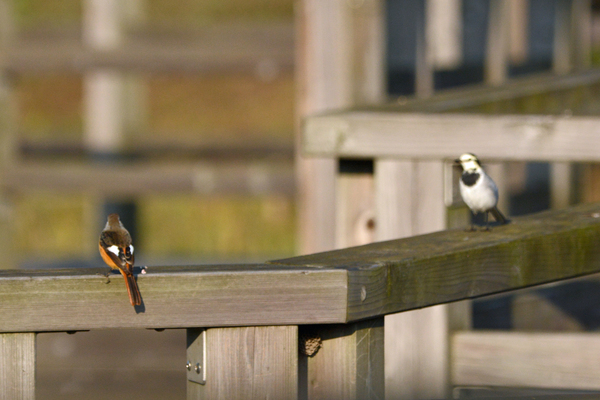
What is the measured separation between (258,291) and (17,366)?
372mm

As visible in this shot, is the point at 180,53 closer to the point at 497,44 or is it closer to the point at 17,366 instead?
the point at 497,44

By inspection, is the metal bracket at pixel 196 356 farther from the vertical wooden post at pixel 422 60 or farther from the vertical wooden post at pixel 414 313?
the vertical wooden post at pixel 422 60

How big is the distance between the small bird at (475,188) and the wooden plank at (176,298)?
2.75 feet

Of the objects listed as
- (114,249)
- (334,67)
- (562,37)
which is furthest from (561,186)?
(114,249)

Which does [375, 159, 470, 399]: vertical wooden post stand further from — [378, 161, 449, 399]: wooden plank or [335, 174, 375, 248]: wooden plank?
[335, 174, 375, 248]: wooden plank

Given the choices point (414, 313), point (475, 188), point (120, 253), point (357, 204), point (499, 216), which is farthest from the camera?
point (357, 204)

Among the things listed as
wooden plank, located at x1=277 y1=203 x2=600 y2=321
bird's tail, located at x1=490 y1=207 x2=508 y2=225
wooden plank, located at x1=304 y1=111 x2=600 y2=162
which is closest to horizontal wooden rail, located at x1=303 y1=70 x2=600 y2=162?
wooden plank, located at x1=304 y1=111 x2=600 y2=162

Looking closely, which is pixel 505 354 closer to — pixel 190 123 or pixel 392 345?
pixel 392 345

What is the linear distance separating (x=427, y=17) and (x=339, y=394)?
2.76 meters

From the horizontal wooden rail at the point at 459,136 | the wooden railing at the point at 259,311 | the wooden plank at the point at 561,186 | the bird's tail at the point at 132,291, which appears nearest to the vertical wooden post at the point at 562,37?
the wooden plank at the point at 561,186

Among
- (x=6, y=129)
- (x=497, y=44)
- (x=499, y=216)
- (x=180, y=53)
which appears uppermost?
(x=497, y=44)

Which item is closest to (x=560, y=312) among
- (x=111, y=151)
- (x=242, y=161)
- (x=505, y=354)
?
(x=505, y=354)

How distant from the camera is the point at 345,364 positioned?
133 centimetres

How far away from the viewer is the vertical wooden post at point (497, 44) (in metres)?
3.91
